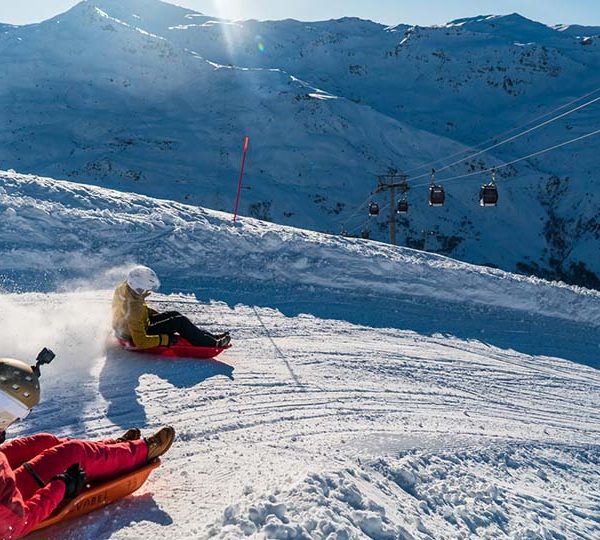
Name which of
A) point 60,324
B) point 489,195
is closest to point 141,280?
point 60,324

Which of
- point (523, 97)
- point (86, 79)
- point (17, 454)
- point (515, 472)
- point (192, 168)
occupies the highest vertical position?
point (523, 97)

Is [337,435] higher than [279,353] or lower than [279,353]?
lower

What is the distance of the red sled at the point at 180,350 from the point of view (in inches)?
259

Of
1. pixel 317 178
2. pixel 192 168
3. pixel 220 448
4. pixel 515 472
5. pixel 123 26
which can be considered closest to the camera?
pixel 220 448

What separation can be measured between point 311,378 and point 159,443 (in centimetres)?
287

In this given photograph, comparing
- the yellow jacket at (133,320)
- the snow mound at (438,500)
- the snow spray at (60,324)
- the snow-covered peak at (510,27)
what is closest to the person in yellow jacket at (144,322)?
the yellow jacket at (133,320)

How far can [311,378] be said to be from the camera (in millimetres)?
6660

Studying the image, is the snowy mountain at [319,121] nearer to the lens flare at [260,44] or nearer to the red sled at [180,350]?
the lens flare at [260,44]

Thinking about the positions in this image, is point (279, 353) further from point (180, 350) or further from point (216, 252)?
point (216, 252)

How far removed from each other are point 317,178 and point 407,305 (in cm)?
3669

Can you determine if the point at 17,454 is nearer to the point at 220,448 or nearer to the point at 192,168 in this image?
the point at 220,448

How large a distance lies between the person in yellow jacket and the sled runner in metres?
2.68

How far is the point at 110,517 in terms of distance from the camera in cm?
352

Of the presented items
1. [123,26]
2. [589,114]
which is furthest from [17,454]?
[589,114]
